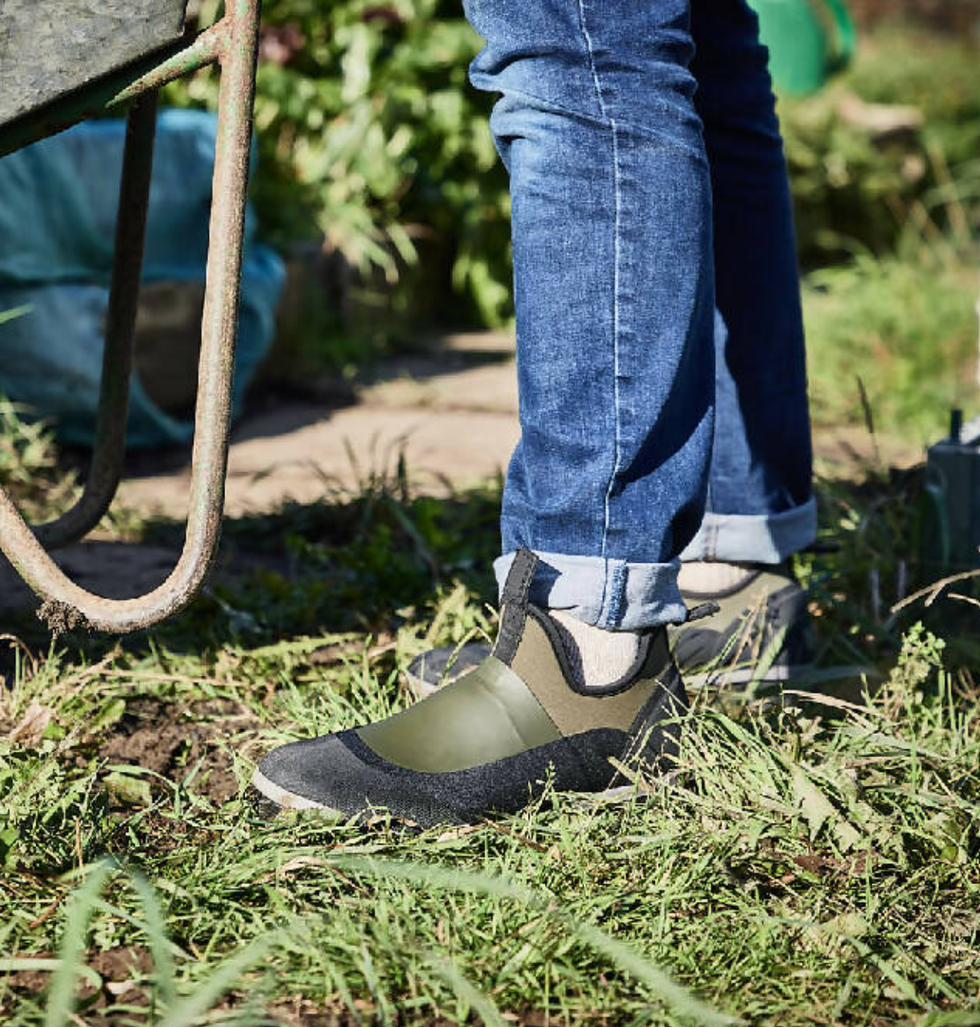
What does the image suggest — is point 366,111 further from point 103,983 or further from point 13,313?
point 103,983

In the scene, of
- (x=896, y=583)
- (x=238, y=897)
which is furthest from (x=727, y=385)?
(x=238, y=897)

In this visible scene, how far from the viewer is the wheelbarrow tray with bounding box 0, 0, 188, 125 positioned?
1.11 m

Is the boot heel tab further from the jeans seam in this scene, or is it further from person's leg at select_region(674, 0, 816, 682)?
person's leg at select_region(674, 0, 816, 682)

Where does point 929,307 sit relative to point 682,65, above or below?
below

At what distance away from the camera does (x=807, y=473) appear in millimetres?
1666

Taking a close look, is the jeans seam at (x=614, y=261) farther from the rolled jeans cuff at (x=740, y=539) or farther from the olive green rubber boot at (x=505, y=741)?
the rolled jeans cuff at (x=740, y=539)

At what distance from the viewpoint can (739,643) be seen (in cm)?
157

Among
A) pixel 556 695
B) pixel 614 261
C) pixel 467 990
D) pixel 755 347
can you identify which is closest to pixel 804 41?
pixel 755 347

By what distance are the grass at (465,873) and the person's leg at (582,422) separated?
6 centimetres

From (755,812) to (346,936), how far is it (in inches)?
15.7

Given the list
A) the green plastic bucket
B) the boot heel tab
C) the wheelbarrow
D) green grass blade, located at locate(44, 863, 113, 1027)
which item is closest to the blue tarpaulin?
the wheelbarrow

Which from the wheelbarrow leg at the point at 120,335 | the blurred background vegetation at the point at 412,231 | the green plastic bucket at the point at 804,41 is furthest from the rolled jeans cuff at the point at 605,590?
the green plastic bucket at the point at 804,41

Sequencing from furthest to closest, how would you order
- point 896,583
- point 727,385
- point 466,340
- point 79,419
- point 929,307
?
1. point 466,340
2. point 929,307
3. point 79,419
4. point 896,583
5. point 727,385

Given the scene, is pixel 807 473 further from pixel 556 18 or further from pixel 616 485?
pixel 556 18
